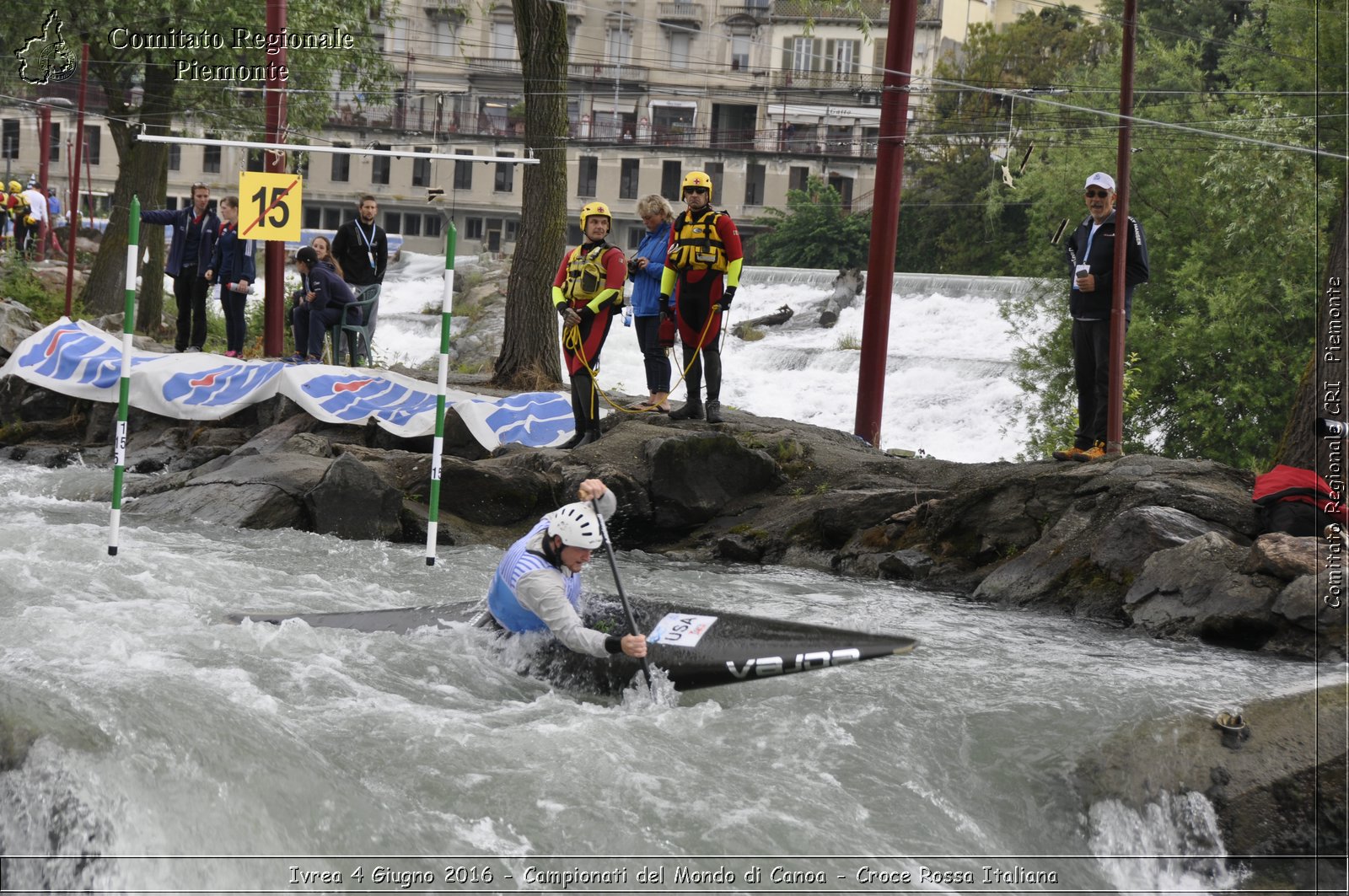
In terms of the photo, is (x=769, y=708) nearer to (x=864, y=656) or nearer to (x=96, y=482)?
(x=864, y=656)

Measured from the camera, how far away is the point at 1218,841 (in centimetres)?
535

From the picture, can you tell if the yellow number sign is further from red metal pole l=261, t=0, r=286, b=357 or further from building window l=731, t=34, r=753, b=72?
building window l=731, t=34, r=753, b=72

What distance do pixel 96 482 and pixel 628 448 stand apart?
15.3 feet

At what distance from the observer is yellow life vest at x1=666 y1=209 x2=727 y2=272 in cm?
1104

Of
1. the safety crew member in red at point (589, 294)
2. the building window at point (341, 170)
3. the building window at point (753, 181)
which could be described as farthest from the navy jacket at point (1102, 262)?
the building window at point (341, 170)

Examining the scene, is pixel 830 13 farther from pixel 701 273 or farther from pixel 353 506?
pixel 353 506

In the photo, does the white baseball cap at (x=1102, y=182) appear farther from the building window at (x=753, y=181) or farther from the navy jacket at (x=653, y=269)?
→ the building window at (x=753, y=181)

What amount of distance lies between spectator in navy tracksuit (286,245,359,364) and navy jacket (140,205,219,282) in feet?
3.61

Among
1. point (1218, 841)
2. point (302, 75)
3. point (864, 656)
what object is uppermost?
point (302, 75)

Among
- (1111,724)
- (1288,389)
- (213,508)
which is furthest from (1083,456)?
(1288,389)

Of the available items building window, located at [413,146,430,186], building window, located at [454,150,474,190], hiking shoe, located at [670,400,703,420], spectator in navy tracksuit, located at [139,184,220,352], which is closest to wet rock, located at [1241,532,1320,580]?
hiking shoe, located at [670,400,703,420]

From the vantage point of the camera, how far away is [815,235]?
48875 mm

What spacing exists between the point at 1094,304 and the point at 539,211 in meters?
6.73

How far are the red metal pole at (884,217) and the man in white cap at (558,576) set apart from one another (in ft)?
21.6
